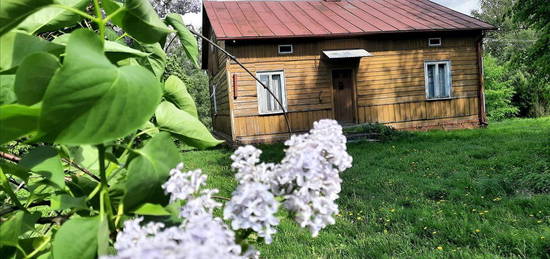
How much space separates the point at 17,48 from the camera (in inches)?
22.5

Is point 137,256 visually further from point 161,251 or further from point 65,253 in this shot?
point 65,253

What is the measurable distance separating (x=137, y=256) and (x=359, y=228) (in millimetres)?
4253

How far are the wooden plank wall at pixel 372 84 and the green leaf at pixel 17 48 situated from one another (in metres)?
12.8

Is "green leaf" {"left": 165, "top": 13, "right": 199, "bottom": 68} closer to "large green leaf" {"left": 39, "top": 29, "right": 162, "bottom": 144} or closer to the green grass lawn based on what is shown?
"large green leaf" {"left": 39, "top": 29, "right": 162, "bottom": 144}

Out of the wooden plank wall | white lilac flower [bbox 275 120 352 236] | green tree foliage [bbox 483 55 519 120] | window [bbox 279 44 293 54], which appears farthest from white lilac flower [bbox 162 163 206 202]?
green tree foliage [bbox 483 55 519 120]

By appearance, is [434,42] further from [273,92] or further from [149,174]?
[149,174]

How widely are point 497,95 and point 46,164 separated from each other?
→ 1086 inches

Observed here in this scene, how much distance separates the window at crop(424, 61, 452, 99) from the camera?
1507 centimetres

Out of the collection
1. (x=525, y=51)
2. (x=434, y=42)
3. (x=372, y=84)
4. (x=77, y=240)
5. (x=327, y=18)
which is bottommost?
(x=77, y=240)

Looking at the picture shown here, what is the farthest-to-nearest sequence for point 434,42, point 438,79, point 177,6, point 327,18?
point 177,6
point 327,18
point 438,79
point 434,42

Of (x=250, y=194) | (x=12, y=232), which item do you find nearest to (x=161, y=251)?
(x=250, y=194)

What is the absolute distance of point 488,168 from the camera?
23.2 ft

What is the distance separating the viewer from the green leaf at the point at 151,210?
58cm

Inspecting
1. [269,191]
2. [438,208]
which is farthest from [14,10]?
[438,208]
